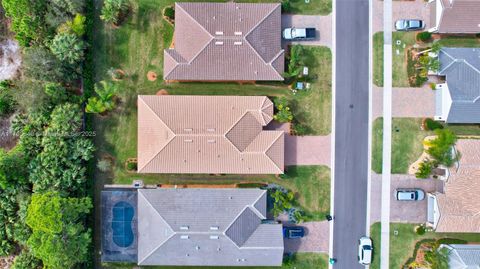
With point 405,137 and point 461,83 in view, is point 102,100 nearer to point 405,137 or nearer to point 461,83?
point 405,137

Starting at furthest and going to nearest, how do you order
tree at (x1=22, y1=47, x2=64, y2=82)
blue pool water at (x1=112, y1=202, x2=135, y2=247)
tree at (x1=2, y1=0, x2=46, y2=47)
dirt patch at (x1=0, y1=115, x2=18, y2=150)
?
dirt patch at (x1=0, y1=115, x2=18, y2=150) → blue pool water at (x1=112, y1=202, x2=135, y2=247) → tree at (x1=2, y1=0, x2=46, y2=47) → tree at (x1=22, y1=47, x2=64, y2=82)

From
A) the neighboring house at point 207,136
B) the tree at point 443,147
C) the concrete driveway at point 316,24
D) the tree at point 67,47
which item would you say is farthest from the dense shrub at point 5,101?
the tree at point 443,147

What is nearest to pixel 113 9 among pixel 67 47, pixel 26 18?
pixel 67 47

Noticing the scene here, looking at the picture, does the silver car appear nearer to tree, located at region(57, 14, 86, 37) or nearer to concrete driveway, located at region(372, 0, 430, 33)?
concrete driveway, located at region(372, 0, 430, 33)

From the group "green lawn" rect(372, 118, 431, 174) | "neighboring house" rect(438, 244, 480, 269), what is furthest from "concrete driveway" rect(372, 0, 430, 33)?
"neighboring house" rect(438, 244, 480, 269)

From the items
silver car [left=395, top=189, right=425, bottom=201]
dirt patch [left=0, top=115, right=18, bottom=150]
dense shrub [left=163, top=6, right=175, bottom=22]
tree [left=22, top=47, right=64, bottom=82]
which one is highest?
dense shrub [left=163, top=6, right=175, bottom=22]
